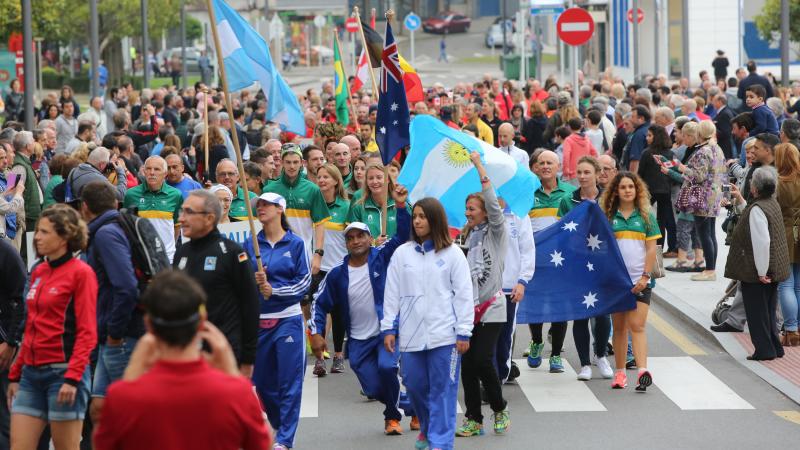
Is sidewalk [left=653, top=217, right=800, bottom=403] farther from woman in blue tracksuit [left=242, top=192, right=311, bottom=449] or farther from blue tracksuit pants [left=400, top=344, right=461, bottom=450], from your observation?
woman in blue tracksuit [left=242, top=192, right=311, bottom=449]

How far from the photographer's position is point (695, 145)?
1739cm

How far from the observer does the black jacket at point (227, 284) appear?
8227mm

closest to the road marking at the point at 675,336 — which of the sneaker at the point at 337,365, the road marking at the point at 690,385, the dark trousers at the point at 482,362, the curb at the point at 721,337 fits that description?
the curb at the point at 721,337

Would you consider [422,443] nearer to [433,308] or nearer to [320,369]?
[433,308]

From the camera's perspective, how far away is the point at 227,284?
8305mm

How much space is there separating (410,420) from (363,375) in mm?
652

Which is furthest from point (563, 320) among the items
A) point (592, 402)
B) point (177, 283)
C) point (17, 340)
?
point (177, 283)

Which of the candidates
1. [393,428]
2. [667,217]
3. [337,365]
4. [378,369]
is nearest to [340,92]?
[667,217]

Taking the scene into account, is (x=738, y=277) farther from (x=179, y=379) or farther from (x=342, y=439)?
(x=179, y=379)

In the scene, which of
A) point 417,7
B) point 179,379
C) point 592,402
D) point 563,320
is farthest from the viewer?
point 417,7

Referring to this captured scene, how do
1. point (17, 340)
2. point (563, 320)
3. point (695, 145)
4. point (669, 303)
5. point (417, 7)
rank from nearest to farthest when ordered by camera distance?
point (17, 340)
point (563, 320)
point (669, 303)
point (695, 145)
point (417, 7)

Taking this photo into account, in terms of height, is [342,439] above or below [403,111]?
below

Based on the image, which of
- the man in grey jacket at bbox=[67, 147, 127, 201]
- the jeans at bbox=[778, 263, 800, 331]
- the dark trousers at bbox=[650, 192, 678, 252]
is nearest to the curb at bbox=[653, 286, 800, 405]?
the jeans at bbox=[778, 263, 800, 331]

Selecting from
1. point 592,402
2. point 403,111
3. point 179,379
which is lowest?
point 592,402
